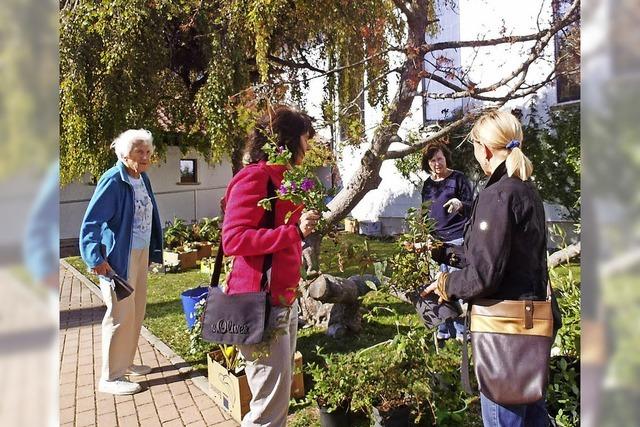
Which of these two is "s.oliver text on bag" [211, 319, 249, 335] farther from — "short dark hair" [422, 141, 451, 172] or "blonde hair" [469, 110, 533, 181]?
"short dark hair" [422, 141, 451, 172]

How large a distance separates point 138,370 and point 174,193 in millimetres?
11934

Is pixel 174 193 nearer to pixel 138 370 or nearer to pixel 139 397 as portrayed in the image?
pixel 138 370

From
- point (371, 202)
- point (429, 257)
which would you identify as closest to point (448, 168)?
point (429, 257)

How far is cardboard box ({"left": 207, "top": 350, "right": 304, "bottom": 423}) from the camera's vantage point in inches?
124

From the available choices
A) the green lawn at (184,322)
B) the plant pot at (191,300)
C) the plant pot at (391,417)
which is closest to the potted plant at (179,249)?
the green lawn at (184,322)

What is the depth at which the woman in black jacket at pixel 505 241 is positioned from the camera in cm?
180

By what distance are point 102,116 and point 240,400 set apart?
18.2ft

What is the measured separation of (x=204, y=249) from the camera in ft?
31.8

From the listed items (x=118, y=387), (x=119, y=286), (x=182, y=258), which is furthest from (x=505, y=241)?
(x=182, y=258)

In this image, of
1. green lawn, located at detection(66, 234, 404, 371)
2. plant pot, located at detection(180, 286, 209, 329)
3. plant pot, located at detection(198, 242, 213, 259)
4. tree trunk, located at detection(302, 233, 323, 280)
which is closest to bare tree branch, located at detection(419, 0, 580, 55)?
green lawn, located at detection(66, 234, 404, 371)

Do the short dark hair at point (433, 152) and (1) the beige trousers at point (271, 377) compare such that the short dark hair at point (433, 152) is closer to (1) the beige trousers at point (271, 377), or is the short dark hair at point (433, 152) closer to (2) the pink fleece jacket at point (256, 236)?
(2) the pink fleece jacket at point (256, 236)

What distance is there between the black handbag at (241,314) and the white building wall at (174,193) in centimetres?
1243
